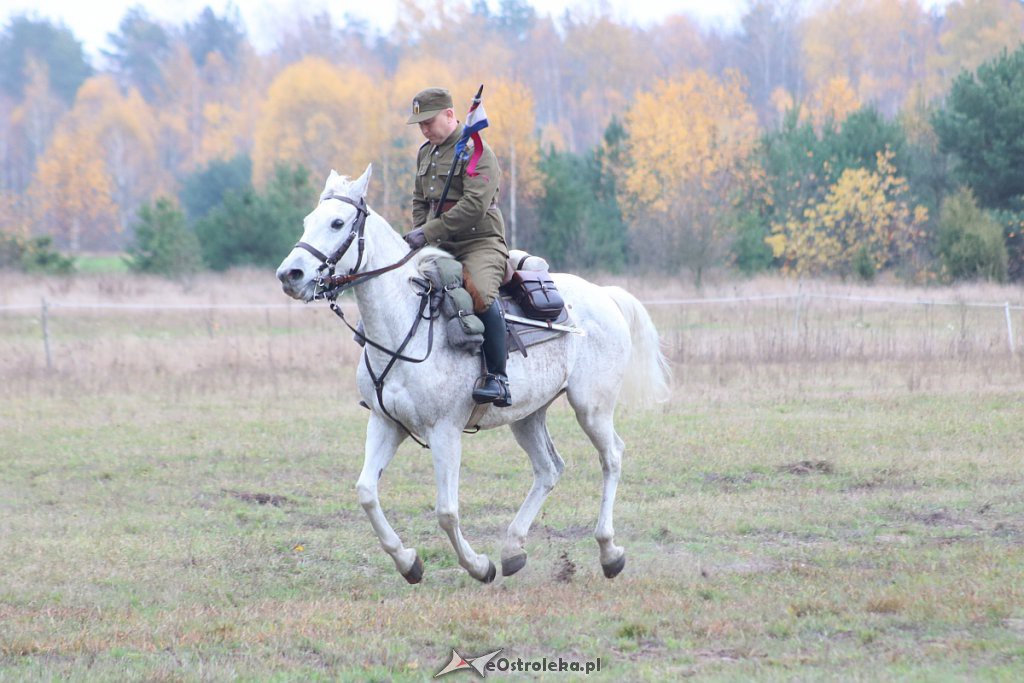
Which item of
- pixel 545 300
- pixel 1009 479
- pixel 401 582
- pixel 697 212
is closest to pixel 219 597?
pixel 401 582

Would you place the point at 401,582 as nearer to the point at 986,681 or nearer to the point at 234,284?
the point at 986,681

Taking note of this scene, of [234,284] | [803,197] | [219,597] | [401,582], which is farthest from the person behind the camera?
[803,197]

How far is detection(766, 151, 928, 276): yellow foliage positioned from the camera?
4203 centimetres

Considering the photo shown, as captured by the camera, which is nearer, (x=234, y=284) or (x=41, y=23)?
(x=234, y=284)

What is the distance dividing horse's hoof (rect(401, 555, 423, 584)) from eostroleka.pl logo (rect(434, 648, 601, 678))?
1.71m

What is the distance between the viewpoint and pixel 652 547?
912cm

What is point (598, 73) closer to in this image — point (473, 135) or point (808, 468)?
point (808, 468)

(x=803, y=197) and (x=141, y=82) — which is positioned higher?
(x=141, y=82)

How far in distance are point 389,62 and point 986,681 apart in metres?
128

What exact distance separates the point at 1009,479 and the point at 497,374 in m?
5.80

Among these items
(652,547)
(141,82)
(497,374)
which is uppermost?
(141,82)

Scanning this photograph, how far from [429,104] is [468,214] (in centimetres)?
75

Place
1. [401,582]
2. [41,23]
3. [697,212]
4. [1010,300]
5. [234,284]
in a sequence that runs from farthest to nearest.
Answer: [41,23] < [697,212] < [234,284] < [1010,300] < [401,582]

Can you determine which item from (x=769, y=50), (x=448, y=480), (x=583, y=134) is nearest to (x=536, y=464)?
(x=448, y=480)
